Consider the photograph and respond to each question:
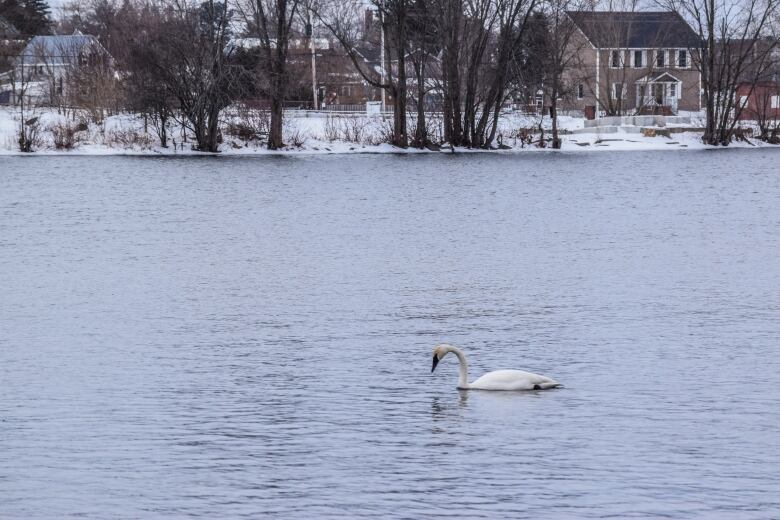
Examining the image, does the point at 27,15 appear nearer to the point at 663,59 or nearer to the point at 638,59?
the point at 638,59

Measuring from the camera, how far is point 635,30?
360ft

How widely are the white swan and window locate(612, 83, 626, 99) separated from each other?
83.4 metres

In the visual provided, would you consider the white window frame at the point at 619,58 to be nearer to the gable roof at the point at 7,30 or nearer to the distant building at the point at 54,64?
the distant building at the point at 54,64

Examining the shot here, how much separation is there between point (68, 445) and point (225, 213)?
2529 centimetres

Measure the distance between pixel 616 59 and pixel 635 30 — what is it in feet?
16.5

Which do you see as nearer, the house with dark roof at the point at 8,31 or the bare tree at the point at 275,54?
the bare tree at the point at 275,54

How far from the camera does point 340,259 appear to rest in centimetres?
2573

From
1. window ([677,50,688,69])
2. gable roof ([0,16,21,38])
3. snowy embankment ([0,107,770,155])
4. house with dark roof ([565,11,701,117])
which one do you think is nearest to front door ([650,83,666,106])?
house with dark roof ([565,11,701,117])

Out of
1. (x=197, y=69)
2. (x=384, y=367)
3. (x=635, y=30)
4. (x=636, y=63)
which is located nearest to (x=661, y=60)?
(x=636, y=63)

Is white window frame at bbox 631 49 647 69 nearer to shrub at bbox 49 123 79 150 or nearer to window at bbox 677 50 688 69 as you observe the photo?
window at bbox 677 50 688 69

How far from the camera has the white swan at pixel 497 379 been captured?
45.1 feet

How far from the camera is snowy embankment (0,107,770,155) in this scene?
67.9 metres

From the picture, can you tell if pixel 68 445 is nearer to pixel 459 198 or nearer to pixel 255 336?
pixel 255 336

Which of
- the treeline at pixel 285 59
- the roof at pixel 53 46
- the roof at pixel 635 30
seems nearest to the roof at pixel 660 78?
the roof at pixel 635 30
